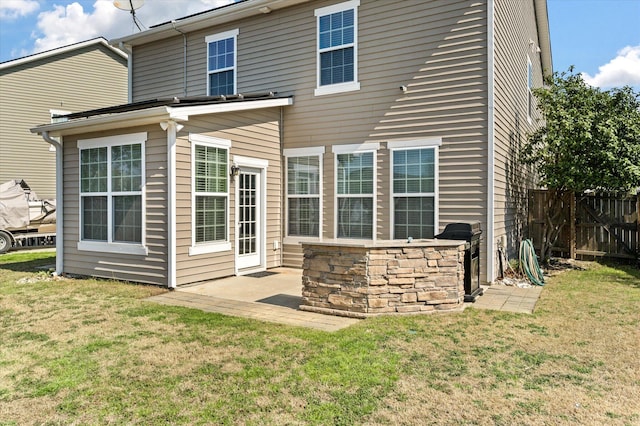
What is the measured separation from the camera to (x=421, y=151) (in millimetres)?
8219

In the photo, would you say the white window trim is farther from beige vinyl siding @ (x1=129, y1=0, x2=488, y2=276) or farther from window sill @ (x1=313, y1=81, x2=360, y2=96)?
window sill @ (x1=313, y1=81, x2=360, y2=96)

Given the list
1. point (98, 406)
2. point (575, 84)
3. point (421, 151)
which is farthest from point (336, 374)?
point (575, 84)

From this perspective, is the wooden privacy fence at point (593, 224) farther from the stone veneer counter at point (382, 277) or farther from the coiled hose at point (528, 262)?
the stone veneer counter at point (382, 277)

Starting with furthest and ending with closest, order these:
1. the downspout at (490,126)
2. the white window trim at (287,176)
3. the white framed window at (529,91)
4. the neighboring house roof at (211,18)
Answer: the white framed window at (529,91)
the neighboring house roof at (211,18)
the white window trim at (287,176)
the downspout at (490,126)

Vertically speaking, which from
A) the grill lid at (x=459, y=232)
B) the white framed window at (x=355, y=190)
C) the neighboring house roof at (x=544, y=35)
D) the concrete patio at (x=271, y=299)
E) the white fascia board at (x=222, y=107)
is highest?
the neighboring house roof at (x=544, y=35)

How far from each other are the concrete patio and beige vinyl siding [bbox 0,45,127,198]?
13.4 metres

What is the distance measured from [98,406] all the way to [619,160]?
31.7 feet

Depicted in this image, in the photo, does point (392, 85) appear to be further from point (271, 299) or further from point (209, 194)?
point (271, 299)

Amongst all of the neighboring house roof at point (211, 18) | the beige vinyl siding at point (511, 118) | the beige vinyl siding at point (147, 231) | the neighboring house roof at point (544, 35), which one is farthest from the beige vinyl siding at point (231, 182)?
the neighboring house roof at point (544, 35)

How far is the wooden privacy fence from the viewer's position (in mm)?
10070

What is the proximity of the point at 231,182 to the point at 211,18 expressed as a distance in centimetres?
439

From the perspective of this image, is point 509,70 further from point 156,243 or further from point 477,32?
point 156,243

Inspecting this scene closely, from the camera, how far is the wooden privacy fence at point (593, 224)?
10.1 metres

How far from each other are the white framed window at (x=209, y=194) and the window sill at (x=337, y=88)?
234cm
